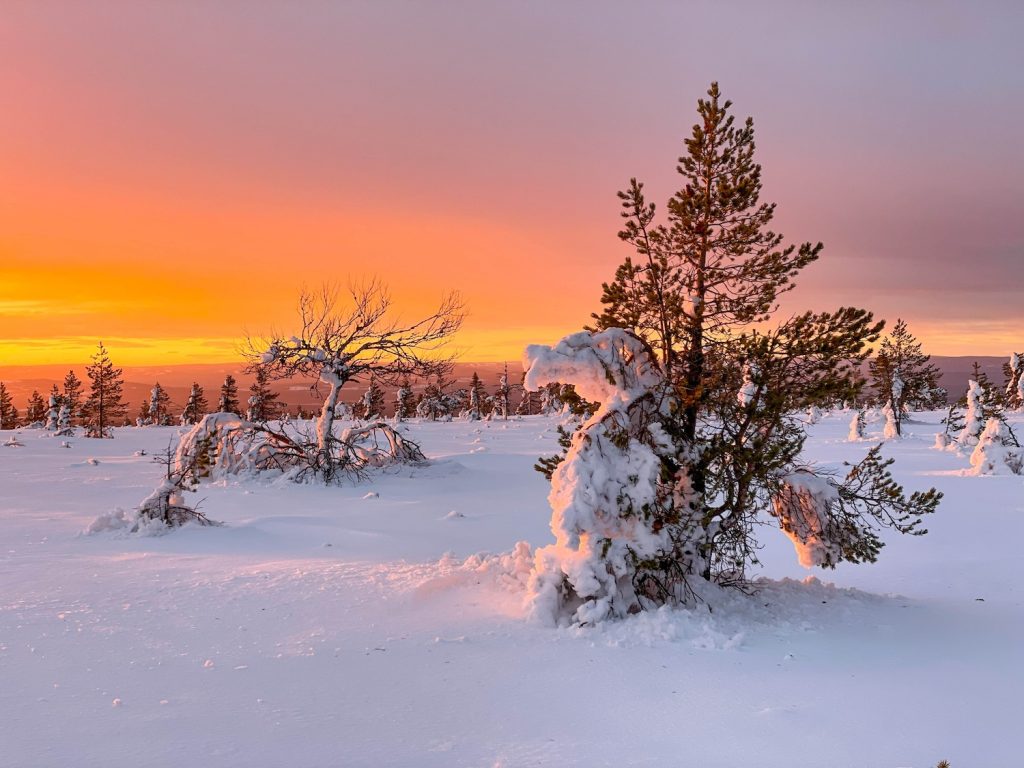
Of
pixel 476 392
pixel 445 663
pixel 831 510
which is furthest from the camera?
pixel 476 392

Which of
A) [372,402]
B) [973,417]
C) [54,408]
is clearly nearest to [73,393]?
[54,408]

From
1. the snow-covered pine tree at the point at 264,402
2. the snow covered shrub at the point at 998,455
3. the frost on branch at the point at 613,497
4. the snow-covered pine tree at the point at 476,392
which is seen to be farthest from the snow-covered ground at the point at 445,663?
the snow-covered pine tree at the point at 476,392

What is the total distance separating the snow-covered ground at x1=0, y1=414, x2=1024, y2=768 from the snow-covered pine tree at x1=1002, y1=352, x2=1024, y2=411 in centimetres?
5713

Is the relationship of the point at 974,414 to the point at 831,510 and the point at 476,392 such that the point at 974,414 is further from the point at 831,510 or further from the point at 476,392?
the point at 476,392

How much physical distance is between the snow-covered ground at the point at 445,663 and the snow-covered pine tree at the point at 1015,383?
57130mm

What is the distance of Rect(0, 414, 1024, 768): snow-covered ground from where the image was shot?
5.09m

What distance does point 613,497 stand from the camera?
8.14 meters

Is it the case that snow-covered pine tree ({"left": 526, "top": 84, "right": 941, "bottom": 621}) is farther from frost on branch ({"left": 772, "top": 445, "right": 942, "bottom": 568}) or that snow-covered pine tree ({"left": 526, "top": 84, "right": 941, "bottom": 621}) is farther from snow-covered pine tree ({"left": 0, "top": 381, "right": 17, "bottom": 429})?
snow-covered pine tree ({"left": 0, "top": 381, "right": 17, "bottom": 429})

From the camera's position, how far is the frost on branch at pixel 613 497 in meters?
7.88

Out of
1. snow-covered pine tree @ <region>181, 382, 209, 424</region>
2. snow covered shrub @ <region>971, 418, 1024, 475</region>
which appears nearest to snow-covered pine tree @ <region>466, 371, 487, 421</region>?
snow-covered pine tree @ <region>181, 382, 209, 424</region>

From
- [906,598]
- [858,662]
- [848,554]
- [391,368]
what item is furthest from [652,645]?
[391,368]

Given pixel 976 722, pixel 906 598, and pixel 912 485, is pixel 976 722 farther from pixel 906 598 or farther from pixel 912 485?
pixel 912 485

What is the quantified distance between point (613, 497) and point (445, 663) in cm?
272

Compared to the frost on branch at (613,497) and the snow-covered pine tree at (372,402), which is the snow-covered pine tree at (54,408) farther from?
the frost on branch at (613,497)
